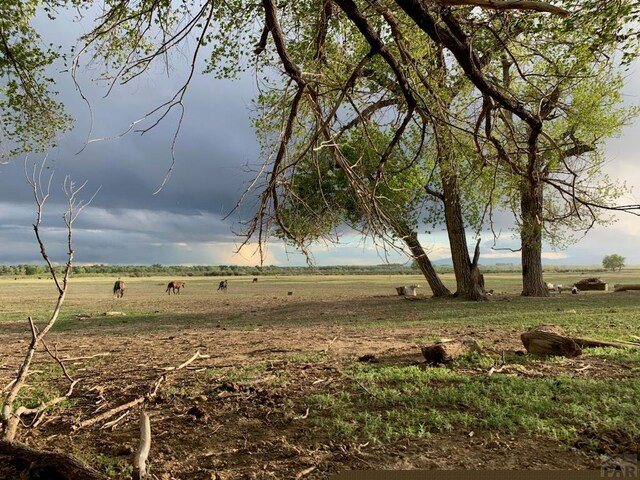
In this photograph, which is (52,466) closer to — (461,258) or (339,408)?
(339,408)

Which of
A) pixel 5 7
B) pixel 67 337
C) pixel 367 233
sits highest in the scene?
pixel 5 7

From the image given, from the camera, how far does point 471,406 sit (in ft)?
15.6

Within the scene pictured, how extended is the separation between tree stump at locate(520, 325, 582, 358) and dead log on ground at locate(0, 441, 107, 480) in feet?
21.2

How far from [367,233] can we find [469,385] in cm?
215

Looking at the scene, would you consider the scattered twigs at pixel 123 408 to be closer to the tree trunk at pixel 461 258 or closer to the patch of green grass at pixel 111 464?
the patch of green grass at pixel 111 464

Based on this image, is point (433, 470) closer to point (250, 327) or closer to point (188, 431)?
point (188, 431)

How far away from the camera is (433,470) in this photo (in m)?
3.37

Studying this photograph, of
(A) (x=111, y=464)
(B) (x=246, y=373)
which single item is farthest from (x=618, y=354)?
(A) (x=111, y=464)

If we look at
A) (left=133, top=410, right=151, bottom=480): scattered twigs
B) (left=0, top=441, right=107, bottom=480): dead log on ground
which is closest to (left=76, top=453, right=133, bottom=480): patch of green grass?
(left=133, top=410, right=151, bottom=480): scattered twigs

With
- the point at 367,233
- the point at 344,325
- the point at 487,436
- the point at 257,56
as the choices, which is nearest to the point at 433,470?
the point at 487,436

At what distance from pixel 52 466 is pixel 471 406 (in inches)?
144

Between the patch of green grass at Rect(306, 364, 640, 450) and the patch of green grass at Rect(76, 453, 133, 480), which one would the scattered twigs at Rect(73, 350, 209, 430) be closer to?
the patch of green grass at Rect(76, 453, 133, 480)

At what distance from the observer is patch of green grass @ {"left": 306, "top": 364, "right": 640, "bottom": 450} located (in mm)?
4156

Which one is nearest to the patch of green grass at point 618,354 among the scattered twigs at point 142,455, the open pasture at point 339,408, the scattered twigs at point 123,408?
the open pasture at point 339,408
